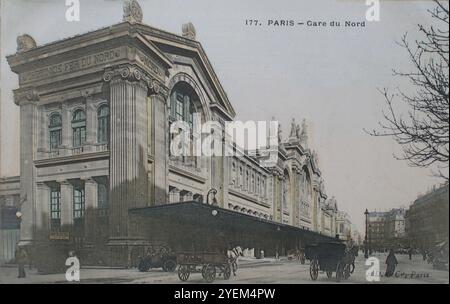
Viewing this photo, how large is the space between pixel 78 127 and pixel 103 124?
1.69ft

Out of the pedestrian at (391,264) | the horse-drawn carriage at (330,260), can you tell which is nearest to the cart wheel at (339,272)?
the horse-drawn carriage at (330,260)

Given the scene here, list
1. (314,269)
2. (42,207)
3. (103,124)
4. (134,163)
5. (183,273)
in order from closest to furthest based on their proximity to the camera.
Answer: (183,273), (314,269), (134,163), (103,124), (42,207)

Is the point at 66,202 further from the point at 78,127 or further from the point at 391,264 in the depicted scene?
the point at 391,264

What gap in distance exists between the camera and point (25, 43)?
25.2 ft

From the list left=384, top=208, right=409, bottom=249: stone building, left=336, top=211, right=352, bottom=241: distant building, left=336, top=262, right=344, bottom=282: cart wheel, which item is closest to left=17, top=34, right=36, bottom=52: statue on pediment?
left=336, top=211, right=352, bottom=241: distant building

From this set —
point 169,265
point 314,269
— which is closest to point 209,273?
point 169,265

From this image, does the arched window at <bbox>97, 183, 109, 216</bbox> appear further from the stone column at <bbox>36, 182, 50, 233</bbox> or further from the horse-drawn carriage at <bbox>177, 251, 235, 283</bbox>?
the horse-drawn carriage at <bbox>177, 251, 235, 283</bbox>

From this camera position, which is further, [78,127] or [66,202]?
[78,127]

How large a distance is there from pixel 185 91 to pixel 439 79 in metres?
4.47

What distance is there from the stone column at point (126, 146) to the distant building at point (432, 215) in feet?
15.5

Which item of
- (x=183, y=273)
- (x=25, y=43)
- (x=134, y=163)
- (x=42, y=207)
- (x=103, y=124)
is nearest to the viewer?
(x=183, y=273)

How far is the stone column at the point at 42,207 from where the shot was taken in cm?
798

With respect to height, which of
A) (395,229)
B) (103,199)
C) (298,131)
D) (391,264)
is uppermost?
(298,131)

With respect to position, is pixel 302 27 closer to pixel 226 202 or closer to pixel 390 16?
pixel 390 16
